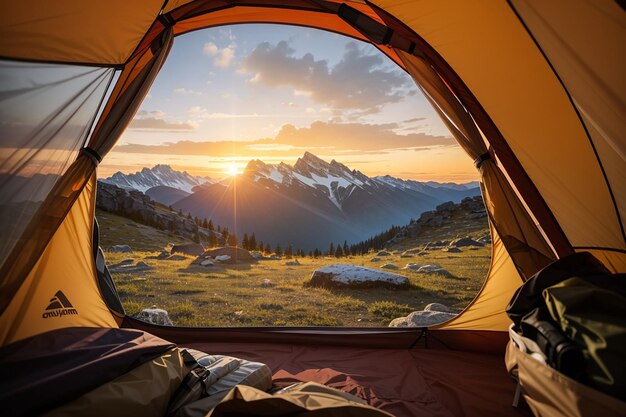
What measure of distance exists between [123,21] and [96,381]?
11.6 ft

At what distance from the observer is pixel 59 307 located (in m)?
3.55

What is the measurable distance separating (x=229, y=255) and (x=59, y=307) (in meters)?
19.6

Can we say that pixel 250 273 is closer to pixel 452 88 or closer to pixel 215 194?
pixel 452 88

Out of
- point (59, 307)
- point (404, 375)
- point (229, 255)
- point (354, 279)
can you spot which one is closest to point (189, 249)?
point (229, 255)

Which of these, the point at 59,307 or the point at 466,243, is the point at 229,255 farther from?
the point at 59,307

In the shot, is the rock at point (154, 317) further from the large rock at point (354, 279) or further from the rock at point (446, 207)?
the rock at point (446, 207)

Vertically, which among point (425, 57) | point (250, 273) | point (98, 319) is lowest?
point (250, 273)

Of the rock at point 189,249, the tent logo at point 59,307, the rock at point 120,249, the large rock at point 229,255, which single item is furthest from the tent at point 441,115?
the rock at point 120,249

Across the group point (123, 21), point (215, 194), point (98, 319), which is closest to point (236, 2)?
point (123, 21)

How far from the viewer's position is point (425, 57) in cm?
433

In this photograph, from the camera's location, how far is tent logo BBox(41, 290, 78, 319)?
3.44 m

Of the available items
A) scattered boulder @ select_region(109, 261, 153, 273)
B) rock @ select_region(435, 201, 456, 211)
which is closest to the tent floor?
scattered boulder @ select_region(109, 261, 153, 273)

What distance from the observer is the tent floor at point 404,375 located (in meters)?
3.14

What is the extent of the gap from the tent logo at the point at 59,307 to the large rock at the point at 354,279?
8.26 meters
